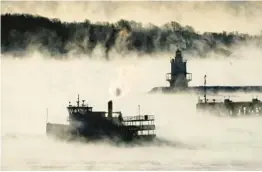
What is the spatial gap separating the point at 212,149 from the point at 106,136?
35 centimetres

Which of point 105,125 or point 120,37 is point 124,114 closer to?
point 105,125

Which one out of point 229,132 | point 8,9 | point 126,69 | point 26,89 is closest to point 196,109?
point 229,132

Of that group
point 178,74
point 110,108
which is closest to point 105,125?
point 110,108

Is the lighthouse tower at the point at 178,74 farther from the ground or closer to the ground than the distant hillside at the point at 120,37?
closer to the ground

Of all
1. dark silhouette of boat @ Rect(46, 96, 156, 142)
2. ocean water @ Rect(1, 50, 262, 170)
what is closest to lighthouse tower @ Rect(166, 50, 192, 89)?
ocean water @ Rect(1, 50, 262, 170)

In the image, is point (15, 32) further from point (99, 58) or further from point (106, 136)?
point (106, 136)

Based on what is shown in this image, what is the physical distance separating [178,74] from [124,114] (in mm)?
225

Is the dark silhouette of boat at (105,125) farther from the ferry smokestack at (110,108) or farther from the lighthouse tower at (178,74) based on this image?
the lighthouse tower at (178,74)

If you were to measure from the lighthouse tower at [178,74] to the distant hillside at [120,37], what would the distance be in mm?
40

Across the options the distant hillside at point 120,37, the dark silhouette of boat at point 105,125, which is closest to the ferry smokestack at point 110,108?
the dark silhouette of boat at point 105,125

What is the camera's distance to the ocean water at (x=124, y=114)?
165 centimetres

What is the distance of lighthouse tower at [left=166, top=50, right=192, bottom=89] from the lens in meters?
1.67

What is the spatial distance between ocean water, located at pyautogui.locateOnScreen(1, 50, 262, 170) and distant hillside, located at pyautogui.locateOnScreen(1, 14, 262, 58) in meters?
0.04

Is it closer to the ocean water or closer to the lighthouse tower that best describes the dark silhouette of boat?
the ocean water
